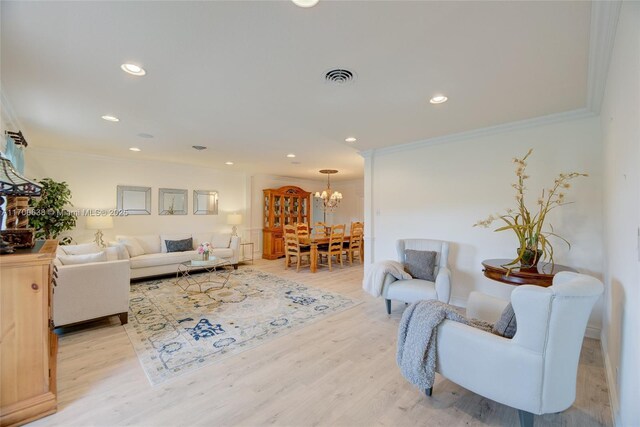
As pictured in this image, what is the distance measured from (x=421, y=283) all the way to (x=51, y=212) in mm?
5637

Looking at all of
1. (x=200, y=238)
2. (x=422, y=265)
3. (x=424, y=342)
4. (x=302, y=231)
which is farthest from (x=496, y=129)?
(x=200, y=238)

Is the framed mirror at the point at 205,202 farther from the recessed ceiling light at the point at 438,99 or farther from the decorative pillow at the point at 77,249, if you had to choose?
the recessed ceiling light at the point at 438,99

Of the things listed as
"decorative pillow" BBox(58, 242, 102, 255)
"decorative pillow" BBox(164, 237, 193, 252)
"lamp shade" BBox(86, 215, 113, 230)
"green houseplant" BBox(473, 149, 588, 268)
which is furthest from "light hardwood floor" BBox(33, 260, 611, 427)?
"decorative pillow" BBox(164, 237, 193, 252)

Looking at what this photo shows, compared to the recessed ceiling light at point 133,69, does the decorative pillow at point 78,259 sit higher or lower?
lower

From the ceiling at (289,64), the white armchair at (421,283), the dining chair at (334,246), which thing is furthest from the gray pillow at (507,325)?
the dining chair at (334,246)

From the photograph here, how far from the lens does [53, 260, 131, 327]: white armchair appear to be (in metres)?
2.67

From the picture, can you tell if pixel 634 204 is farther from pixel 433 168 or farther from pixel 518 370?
pixel 433 168

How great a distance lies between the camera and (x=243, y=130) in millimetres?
3547

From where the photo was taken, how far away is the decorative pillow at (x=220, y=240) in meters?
6.02

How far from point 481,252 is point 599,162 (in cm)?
146

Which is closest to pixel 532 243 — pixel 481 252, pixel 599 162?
pixel 481 252

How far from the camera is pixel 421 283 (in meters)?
3.15

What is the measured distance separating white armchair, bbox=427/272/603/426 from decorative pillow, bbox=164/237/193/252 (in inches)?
212

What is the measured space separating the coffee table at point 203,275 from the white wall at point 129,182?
1323 mm
